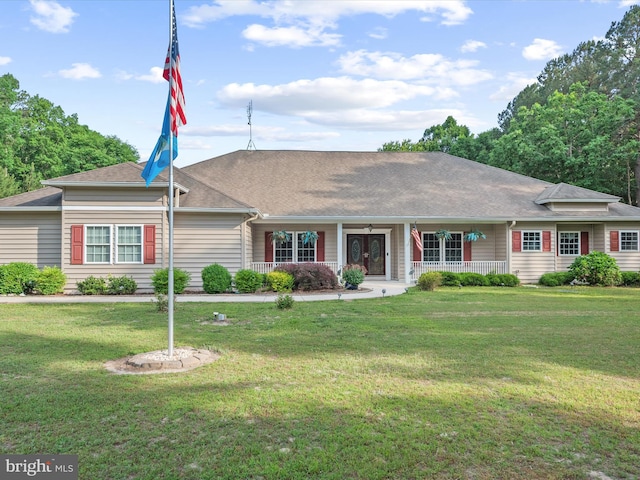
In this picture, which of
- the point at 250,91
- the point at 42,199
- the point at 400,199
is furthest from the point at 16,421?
the point at 250,91

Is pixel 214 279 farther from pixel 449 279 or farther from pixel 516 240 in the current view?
pixel 516 240

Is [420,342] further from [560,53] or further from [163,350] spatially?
[560,53]

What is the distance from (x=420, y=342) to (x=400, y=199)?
1267 cm

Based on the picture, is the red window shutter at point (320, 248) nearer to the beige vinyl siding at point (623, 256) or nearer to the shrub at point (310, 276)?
the shrub at point (310, 276)

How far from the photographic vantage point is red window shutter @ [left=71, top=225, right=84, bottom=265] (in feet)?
47.5

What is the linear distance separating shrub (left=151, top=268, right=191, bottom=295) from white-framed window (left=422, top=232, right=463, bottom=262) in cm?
1020

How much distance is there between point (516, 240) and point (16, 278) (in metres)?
18.2

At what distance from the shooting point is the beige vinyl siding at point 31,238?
15000 mm

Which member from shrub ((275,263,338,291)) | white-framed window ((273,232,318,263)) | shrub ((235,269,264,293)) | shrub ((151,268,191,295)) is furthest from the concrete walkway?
white-framed window ((273,232,318,263))

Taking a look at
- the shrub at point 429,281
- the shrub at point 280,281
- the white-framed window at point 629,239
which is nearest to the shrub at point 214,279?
the shrub at point 280,281

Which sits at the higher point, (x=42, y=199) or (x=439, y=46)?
(x=439, y=46)

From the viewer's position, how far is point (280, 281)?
14922 mm

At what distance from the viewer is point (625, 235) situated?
18.9 meters

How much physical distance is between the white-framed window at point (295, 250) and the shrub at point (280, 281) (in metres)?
3.55
